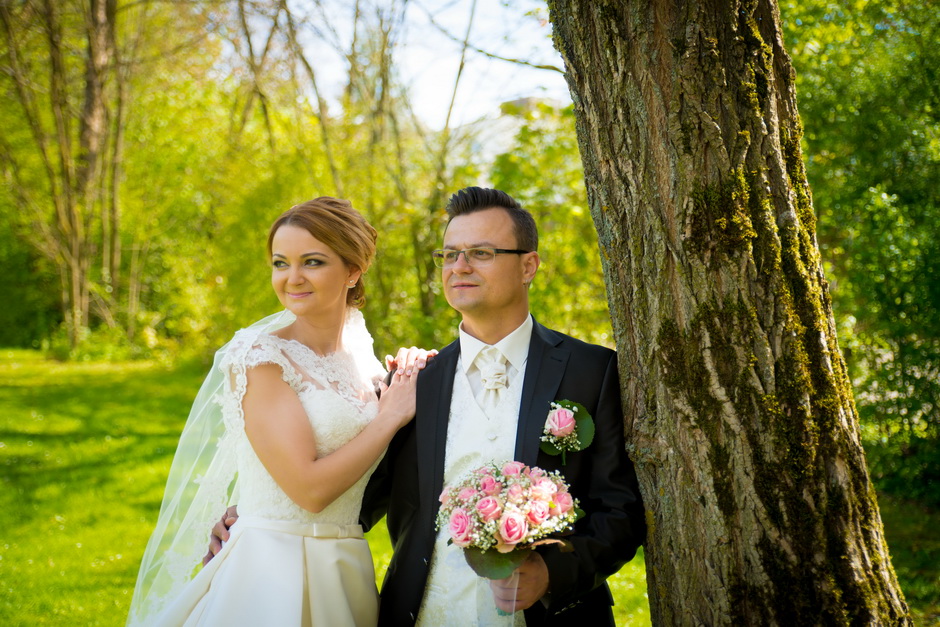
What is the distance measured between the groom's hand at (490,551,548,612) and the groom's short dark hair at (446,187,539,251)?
49.9 inches

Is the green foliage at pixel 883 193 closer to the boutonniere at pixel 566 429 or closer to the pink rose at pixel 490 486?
the boutonniere at pixel 566 429

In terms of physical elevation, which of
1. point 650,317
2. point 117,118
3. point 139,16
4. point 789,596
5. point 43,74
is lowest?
point 789,596

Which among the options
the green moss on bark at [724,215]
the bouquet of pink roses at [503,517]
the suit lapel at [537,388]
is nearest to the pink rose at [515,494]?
the bouquet of pink roses at [503,517]

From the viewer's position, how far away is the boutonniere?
252 centimetres

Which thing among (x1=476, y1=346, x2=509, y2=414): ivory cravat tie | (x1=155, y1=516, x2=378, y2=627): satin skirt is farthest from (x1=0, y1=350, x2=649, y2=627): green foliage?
(x1=476, y1=346, x2=509, y2=414): ivory cravat tie

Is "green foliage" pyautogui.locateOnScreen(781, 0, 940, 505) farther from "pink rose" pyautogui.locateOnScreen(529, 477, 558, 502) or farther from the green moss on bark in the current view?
"pink rose" pyautogui.locateOnScreen(529, 477, 558, 502)

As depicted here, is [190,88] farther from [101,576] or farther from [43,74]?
[101,576]

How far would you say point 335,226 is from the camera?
3107 millimetres

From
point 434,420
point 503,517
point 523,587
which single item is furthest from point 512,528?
point 434,420

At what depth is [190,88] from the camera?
1875 centimetres

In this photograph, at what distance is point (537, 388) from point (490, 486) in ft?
2.01

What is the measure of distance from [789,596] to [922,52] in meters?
4.81

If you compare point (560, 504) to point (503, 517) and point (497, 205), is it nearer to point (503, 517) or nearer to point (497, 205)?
point (503, 517)

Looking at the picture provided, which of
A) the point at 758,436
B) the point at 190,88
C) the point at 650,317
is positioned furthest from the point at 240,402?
the point at 190,88
